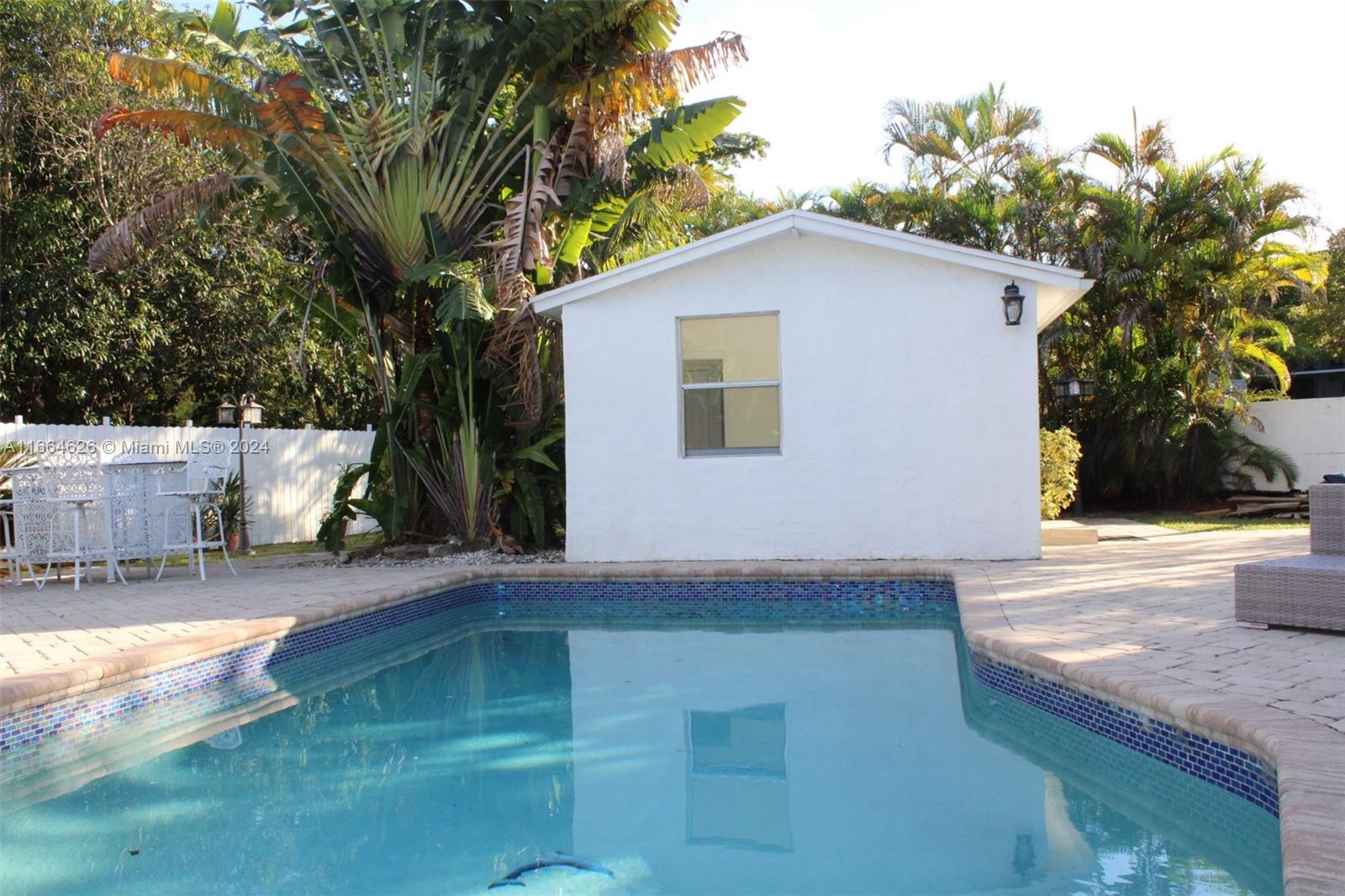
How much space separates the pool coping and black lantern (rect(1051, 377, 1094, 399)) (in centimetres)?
687

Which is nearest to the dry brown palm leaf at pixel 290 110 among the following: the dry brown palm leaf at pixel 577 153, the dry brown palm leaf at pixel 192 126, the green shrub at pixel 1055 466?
the dry brown palm leaf at pixel 192 126

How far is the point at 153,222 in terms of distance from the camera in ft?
35.4

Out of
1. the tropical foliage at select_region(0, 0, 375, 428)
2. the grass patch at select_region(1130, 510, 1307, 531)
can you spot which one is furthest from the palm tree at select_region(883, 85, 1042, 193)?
the tropical foliage at select_region(0, 0, 375, 428)

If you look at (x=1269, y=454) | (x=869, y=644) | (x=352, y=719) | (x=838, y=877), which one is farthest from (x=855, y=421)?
(x=1269, y=454)

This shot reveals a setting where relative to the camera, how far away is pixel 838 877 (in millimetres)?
3516

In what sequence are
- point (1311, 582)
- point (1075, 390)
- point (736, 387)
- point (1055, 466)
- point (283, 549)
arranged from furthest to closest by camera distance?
point (1075, 390), point (283, 549), point (1055, 466), point (736, 387), point (1311, 582)

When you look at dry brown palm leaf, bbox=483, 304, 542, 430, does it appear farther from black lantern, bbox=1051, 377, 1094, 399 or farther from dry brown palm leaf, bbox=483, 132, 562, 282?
black lantern, bbox=1051, 377, 1094, 399

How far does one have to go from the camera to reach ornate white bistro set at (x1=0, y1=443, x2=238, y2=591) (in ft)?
29.1

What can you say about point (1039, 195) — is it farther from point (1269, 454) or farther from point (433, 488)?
point (433, 488)

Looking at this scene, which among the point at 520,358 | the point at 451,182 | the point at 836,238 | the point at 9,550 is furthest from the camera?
the point at 451,182

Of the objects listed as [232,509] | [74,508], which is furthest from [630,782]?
[232,509]

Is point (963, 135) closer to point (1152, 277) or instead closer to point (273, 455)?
point (1152, 277)

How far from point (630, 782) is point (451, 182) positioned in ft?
26.2

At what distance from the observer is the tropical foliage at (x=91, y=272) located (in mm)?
15062
